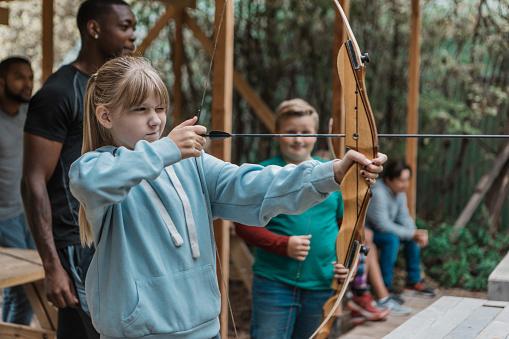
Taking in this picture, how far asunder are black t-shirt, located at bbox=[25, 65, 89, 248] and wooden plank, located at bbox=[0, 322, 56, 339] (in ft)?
2.72

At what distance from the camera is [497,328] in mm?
2047

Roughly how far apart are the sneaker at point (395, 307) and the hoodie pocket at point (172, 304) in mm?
2789

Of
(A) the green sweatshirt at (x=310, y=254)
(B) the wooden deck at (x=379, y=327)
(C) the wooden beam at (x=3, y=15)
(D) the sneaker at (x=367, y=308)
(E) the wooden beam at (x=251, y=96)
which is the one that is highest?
(C) the wooden beam at (x=3, y=15)

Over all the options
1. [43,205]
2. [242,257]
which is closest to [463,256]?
[242,257]

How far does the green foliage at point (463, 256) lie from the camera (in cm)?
532

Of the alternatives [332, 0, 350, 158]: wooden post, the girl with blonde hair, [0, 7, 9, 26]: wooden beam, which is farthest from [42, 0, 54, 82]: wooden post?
the girl with blonde hair

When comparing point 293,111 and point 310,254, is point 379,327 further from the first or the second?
point 293,111

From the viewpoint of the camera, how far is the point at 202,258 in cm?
150

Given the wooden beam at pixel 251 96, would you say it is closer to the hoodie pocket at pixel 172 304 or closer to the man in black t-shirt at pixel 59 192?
the man in black t-shirt at pixel 59 192

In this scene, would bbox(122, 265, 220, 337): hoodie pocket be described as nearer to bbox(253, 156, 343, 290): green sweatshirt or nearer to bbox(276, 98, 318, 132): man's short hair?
bbox(253, 156, 343, 290): green sweatshirt

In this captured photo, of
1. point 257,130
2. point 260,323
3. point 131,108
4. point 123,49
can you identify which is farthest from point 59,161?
point 257,130

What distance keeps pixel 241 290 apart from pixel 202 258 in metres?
3.92

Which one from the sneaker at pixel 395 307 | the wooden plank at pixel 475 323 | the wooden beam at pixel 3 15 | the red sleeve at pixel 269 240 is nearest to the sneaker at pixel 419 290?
the sneaker at pixel 395 307

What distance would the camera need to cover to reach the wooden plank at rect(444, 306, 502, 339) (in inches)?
79.0
